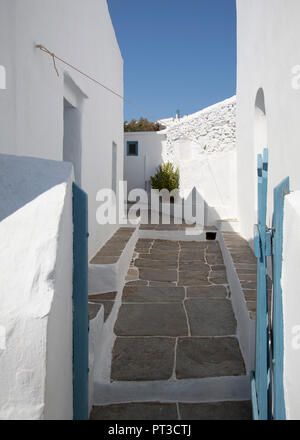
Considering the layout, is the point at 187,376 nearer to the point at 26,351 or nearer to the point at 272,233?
the point at 272,233

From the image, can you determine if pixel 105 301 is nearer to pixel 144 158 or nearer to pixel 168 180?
pixel 168 180

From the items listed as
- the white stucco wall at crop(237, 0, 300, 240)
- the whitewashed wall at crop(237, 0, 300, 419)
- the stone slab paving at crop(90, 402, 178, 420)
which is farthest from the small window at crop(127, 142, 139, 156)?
the stone slab paving at crop(90, 402, 178, 420)

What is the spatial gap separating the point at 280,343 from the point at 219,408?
64.6 inches

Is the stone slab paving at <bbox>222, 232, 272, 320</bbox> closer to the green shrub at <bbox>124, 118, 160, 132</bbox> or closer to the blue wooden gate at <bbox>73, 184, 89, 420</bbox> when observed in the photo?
the blue wooden gate at <bbox>73, 184, 89, 420</bbox>

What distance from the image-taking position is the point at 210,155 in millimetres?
12148

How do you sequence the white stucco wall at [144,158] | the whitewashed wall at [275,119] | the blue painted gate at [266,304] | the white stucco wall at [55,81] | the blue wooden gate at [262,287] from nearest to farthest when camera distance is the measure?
the whitewashed wall at [275,119] → the blue painted gate at [266,304] → the blue wooden gate at [262,287] → the white stucco wall at [55,81] → the white stucco wall at [144,158]

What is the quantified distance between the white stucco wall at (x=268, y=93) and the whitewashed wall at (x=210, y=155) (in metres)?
2.41

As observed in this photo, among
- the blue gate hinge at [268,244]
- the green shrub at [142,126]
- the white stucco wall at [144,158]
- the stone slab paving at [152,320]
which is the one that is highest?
the green shrub at [142,126]

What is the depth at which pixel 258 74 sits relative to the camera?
5.62 m

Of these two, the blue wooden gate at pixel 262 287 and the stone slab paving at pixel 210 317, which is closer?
the blue wooden gate at pixel 262 287

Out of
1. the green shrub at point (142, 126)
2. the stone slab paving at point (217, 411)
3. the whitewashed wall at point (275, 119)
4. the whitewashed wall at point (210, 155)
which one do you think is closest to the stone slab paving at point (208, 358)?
the stone slab paving at point (217, 411)

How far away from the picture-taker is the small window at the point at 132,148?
18561 millimetres

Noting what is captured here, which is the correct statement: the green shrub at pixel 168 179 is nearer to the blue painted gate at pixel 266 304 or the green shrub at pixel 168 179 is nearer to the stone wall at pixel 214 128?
the stone wall at pixel 214 128

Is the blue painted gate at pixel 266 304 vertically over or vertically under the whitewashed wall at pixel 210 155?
under
